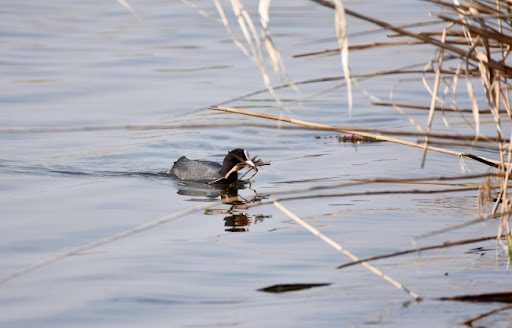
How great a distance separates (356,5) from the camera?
19.4 m

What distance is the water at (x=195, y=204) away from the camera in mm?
4457

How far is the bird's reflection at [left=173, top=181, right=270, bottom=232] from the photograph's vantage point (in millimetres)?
6664

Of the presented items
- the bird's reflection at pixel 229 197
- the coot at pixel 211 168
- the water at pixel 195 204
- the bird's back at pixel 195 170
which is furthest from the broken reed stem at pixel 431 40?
the bird's back at pixel 195 170

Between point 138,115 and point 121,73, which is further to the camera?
point 121,73

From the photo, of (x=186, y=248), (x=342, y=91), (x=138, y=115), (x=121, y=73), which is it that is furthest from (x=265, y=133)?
(x=186, y=248)

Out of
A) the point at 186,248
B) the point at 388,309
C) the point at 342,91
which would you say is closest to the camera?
the point at 388,309

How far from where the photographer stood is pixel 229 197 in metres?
8.53

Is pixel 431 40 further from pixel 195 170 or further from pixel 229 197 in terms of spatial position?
pixel 195 170

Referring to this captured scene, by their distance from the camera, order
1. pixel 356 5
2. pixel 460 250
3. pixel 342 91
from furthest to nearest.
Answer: pixel 356 5
pixel 342 91
pixel 460 250

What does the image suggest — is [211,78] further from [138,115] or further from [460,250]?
[460,250]

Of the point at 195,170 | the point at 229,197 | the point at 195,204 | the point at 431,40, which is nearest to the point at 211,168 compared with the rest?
the point at 195,170

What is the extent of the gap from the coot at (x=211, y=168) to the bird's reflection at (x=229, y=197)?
4.5 inches

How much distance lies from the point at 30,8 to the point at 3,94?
8.87 metres

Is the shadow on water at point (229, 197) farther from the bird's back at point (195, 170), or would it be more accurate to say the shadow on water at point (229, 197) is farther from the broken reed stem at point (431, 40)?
the broken reed stem at point (431, 40)
